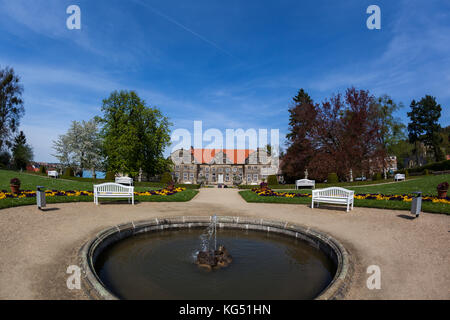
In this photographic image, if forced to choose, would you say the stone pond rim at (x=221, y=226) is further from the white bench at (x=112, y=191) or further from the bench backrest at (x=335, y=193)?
the bench backrest at (x=335, y=193)

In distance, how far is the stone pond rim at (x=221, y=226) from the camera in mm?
3692

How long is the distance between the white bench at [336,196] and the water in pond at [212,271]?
4.00 metres

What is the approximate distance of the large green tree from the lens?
29.0 m

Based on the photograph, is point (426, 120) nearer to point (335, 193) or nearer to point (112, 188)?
point (335, 193)

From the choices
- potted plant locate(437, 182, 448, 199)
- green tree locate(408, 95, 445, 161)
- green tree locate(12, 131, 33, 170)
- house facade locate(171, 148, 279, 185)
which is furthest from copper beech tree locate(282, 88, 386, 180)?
green tree locate(12, 131, 33, 170)

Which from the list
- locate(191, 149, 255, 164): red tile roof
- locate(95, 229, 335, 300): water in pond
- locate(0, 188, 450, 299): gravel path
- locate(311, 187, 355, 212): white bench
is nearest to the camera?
locate(0, 188, 450, 299): gravel path

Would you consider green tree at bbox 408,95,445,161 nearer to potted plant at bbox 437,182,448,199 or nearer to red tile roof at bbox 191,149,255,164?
red tile roof at bbox 191,149,255,164

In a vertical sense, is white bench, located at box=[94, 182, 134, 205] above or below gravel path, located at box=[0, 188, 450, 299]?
above

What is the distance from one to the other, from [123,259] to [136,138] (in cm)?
2603

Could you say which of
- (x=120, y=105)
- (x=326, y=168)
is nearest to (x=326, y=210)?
(x=326, y=168)

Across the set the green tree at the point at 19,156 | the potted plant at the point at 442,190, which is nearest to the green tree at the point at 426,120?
the potted plant at the point at 442,190

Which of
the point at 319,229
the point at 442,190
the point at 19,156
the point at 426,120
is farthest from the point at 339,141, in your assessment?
the point at 19,156

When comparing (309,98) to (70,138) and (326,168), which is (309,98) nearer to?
(326,168)

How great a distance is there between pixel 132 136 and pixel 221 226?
24.4 meters
